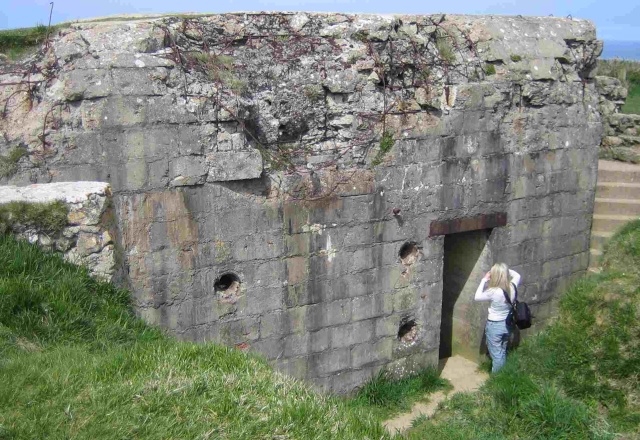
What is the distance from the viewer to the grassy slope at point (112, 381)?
376cm

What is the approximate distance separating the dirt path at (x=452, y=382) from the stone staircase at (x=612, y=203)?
6.58ft

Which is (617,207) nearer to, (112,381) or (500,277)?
(500,277)

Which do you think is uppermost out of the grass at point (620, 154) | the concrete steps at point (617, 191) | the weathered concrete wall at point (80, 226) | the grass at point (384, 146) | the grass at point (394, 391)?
the grass at point (384, 146)

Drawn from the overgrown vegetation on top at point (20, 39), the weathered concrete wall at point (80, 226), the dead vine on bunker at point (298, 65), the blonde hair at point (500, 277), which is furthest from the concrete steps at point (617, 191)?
the overgrown vegetation on top at point (20, 39)

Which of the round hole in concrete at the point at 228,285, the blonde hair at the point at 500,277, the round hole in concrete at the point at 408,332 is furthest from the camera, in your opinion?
the round hole in concrete at the point at 408,332

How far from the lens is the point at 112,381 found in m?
4.14

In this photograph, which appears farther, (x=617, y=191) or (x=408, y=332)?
(x=617, y=191)

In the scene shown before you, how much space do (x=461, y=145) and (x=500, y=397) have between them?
2897 mm

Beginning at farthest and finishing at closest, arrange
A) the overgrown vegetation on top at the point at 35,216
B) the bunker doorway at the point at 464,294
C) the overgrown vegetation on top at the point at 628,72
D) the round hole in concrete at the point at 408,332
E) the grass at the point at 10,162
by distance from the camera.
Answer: the overgrown vegetation on top at the point at 628,72, the bunker doorway at the point at 464,294, the round hole in concrete at the point at 408,332, the grass at the point at 10,162, the overgrown vegetation on top at the point at 35,216

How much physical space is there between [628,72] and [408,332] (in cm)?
1381

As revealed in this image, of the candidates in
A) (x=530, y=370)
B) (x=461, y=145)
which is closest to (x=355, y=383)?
(x=530, y=370)

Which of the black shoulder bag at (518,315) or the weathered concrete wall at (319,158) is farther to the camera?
the black shoulder bag at (518,315)

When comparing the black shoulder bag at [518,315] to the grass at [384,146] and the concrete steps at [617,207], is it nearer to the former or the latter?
the grass at [384,146]

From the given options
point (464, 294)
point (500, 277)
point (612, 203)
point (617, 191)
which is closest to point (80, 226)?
point (500, 277)
